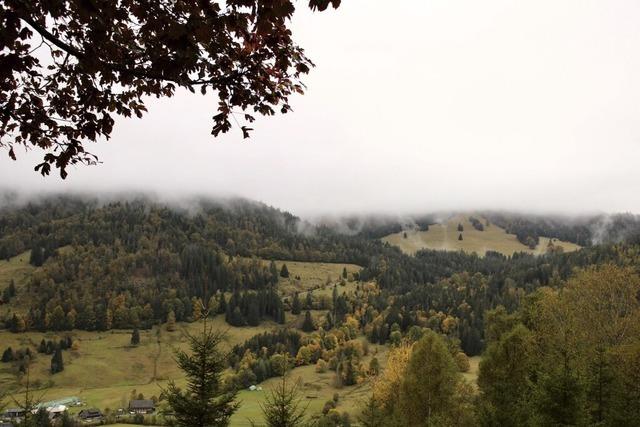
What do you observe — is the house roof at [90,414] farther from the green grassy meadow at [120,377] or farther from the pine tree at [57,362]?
the pine tree at [57,362]

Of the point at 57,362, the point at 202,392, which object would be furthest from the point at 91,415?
the point at 202,392

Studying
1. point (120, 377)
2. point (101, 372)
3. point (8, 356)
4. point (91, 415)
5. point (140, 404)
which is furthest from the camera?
point (8, 356)

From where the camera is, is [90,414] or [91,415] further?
[90,414]

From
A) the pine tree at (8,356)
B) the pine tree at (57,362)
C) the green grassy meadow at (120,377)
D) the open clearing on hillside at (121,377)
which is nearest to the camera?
the green grassy meadow at (120,377)

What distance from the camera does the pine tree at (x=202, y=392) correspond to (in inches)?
837

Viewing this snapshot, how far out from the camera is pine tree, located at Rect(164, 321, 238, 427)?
2127cm

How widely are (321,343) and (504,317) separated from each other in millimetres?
138477

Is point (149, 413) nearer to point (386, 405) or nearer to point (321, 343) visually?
point (321, 343)

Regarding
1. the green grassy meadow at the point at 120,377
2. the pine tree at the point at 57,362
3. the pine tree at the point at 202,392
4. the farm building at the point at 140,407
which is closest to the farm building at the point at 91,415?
the farm building at the point at 140,407

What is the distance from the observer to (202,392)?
71.3 ft

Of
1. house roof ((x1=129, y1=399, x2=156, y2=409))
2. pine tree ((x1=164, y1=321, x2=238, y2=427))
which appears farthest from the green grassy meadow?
pine tree ((x1=164, y1=321, x2=238, y2=427))

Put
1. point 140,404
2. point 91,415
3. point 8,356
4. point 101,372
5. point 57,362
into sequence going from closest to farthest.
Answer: point 91,415
point 140,404
point 57,362
point 101,372
point 8,356

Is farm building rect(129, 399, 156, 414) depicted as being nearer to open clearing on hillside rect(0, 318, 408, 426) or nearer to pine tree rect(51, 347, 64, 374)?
open clearing on hillside rect(0, 318, 408, 426)

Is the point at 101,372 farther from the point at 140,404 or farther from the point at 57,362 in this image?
the point at 140,404
